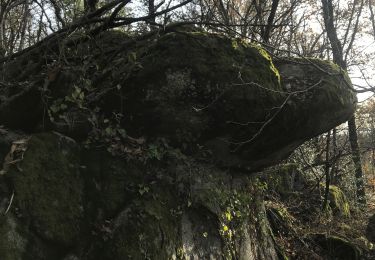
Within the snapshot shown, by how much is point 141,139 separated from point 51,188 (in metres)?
1.26

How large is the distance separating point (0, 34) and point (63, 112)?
3202 millimetres

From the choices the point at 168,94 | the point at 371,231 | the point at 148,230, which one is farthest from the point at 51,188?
the point at 371,231

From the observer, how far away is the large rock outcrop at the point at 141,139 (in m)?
3.57

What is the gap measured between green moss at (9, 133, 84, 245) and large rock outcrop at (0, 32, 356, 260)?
0.03 ft

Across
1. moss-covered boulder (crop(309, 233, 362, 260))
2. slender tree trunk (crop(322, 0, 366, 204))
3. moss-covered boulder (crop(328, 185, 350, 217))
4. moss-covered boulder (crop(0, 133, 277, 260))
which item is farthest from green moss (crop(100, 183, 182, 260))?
slender tree trunk (crop(322, 0, 366, 204))

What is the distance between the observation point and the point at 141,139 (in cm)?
451

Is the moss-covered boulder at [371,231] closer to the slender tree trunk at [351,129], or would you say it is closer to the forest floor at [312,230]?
the forest floor at [312,230]

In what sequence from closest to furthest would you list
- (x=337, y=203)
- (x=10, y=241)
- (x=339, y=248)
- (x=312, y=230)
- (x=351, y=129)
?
(x=10, y=241), (x=339, y=248), (x=312, y=230), (x=337, y=203), (x=351, y=129)

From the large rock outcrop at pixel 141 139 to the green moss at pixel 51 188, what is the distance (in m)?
0.01

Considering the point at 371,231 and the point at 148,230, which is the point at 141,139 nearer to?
the point at 148,230

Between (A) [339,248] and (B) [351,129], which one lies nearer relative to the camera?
(A) [339,248]

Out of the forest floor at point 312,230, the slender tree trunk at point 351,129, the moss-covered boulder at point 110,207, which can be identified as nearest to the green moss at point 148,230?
the moss-covered boulder at point 110,207

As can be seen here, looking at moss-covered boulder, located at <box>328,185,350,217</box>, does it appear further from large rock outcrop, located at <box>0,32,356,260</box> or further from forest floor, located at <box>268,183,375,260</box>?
large rock outcrop, located at <box>0,32,356,260</box>

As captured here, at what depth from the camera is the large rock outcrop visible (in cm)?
357
